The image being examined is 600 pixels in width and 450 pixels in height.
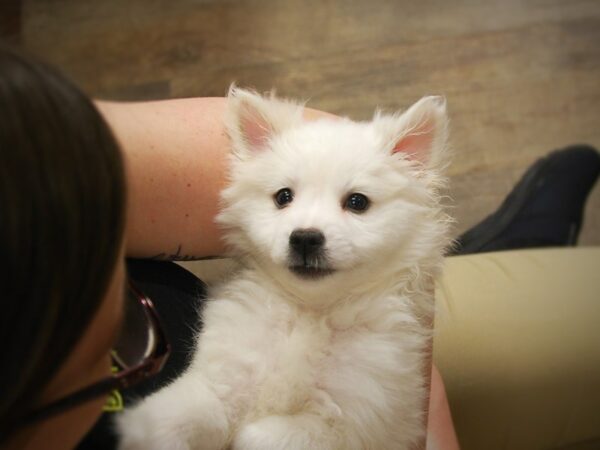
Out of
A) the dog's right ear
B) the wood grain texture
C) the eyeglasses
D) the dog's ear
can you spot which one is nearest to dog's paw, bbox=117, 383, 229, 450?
the eyeglasses

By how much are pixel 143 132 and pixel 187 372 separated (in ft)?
1.63

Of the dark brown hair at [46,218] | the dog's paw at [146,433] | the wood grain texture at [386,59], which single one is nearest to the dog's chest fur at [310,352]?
the dog's paw at [146,433]

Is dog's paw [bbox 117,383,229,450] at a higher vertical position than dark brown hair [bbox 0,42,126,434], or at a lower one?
lower

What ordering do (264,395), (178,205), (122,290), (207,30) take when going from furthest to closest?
(207,30) → (178,205) → (264,395) → (122,290)

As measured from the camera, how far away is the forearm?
3.59 feet

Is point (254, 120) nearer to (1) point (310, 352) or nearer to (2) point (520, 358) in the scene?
(1) point (310, 352)

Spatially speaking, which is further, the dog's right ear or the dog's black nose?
the dog's right ear

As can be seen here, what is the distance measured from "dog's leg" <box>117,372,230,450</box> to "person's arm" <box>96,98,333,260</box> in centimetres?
31

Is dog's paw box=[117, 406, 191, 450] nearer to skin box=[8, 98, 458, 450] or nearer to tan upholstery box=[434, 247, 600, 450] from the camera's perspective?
skin box=[8, 98, 458, 450]

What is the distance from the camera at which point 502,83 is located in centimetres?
226

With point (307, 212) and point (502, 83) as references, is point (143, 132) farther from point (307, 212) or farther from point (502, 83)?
point (502, 83)

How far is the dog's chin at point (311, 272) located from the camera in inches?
41.7

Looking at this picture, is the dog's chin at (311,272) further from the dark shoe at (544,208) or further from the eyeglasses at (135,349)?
the dark shoe at (544,208)

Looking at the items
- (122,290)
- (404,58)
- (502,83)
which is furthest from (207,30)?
(122,290)
